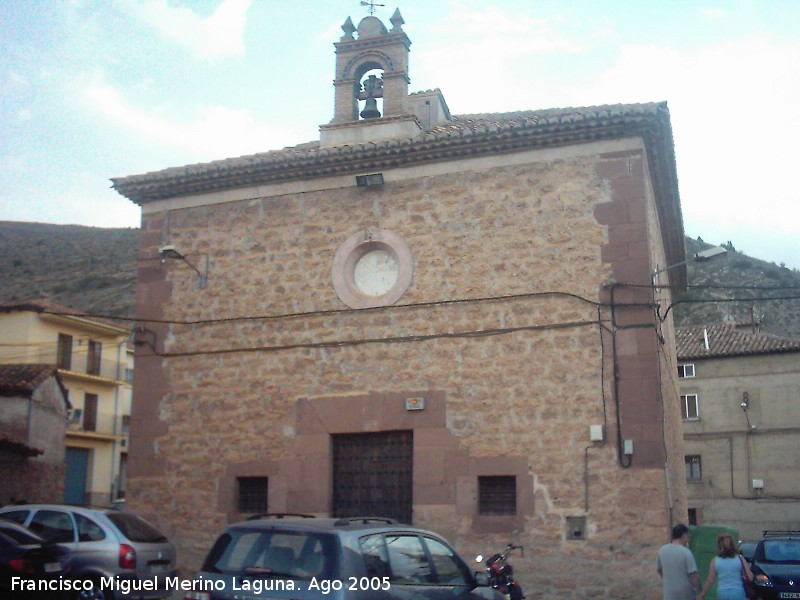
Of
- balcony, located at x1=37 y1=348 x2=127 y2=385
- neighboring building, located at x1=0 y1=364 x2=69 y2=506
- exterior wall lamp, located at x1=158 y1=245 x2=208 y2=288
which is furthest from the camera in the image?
balcony, located at x1=37 y1=348 x2=127 y2=385

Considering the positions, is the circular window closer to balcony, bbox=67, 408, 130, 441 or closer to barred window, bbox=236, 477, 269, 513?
barred window, bbox=236, 477, 269, 513

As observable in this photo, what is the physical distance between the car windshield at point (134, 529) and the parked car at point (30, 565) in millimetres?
756

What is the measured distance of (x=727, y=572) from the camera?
8.40m

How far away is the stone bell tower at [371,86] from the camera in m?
15.3

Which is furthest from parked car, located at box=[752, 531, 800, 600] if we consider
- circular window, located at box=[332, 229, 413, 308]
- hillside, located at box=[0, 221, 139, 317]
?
hillside, located at box=[0, 221, 139, 317]

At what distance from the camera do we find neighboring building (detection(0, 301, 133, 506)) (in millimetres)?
33062

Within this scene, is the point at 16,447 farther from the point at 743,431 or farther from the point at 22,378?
the point at 743,431

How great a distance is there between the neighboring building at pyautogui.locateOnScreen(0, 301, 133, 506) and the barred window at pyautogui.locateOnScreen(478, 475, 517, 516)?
23749 millimetres

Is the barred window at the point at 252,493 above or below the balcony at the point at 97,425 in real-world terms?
below

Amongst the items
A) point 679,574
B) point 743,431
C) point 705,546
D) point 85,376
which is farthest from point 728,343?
point 679,574

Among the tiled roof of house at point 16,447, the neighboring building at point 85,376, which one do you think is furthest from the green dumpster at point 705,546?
the neighboring building at point 85,376

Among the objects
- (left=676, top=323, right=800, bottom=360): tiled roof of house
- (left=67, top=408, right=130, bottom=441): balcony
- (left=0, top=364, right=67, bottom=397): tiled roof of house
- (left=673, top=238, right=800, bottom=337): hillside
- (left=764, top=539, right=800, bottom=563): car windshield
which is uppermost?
(left=673, top=238, right=800, bottom=337): hillside

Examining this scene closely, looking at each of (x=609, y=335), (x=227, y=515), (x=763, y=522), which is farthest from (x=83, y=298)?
(x=609, y=335)

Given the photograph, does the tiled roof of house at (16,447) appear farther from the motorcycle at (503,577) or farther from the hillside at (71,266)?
the hillside at (71,266)
